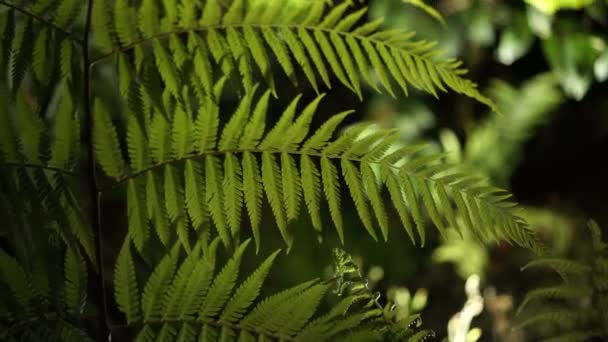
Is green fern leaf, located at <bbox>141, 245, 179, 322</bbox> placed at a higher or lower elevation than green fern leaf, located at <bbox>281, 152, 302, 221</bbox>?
lower

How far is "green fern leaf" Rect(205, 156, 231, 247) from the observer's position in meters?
0.91

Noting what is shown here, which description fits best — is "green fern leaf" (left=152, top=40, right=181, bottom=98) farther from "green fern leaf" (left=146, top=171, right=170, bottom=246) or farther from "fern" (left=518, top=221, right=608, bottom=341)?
"fern" (left=518, top=221, right=608, bottom=341)

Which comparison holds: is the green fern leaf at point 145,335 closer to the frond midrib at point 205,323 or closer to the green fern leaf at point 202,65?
the frond midrib at point 205,323

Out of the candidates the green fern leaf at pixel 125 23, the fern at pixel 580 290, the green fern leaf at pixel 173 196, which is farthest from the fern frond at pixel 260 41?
the fern at pixel 580 290

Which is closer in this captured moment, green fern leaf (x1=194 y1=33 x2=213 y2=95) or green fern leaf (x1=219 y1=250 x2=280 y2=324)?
green fern leaf (x1=219 y1=250 x2=280 y2=324)

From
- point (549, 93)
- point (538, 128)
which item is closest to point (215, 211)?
point (549, 93)

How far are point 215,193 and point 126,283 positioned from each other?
15cm

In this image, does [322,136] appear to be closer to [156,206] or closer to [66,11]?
[156,206]

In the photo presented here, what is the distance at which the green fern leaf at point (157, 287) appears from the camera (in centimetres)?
83

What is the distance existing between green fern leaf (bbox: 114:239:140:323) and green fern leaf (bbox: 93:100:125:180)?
0.13 metres

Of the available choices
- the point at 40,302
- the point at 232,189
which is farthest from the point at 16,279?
the point at 232,189

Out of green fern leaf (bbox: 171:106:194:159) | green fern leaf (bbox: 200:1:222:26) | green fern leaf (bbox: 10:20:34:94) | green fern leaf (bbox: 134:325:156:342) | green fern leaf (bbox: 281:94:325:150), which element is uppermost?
green fern leaf (bbox: 200:1:222:26)

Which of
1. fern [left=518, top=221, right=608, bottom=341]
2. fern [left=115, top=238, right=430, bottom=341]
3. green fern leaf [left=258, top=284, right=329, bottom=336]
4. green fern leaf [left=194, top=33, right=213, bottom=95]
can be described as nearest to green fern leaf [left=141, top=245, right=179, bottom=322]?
fern [left=115, top=238, right=430, bottom=341]

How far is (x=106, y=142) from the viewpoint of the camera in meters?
0.90
